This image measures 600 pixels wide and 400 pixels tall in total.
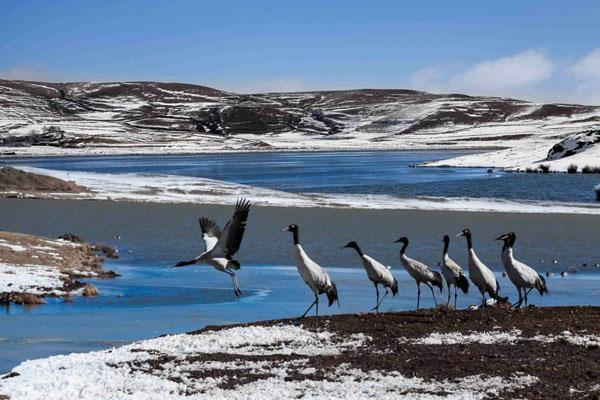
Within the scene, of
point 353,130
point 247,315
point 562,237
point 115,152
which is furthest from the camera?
point 353,130

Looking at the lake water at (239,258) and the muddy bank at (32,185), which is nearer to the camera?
the lake water at (239,258)

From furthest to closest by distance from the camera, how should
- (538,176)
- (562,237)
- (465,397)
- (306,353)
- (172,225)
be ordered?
(538,176)
(172,225)
(562,237)
(306,353)
(465,397)

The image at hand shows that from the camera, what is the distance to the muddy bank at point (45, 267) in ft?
64.1

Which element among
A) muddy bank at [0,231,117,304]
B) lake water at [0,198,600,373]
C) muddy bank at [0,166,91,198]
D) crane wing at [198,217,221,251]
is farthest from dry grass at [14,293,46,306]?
muddy bank at [0,166,91,198]

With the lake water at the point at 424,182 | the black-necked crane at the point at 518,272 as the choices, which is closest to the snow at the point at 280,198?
the lake water at the point at 424,182

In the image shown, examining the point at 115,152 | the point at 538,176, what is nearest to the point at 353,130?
the point at 115,152

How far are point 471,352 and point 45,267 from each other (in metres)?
13.5

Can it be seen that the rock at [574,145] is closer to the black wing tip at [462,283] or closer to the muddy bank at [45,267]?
the muddy bank at [45,267]

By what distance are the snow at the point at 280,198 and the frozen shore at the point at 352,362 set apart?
25.8m

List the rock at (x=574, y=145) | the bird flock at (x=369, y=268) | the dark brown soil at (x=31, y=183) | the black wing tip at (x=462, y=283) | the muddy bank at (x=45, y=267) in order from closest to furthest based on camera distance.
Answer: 1. the bird flock at (x=369, y=268)
2. the black wing tip at (x=462, y=283)
3. the muddy bank at (x=45, y=267)
4. the dark brown soil at (x=31, y=183)
5. the rock at (x=574, y=145)

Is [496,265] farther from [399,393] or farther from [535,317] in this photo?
[399,393]

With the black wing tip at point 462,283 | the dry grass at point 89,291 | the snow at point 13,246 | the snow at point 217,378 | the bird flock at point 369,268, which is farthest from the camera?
the snow at point 13,246

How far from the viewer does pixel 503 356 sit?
11.6 m

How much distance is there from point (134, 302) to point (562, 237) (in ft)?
52.3
